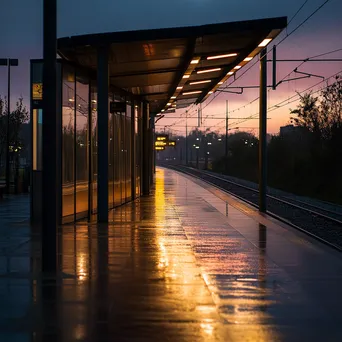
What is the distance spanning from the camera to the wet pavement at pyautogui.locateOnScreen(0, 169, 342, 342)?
24.1ft

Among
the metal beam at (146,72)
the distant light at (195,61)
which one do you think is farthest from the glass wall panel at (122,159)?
the distant light at (195,61)

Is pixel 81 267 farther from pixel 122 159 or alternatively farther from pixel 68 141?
pixel 122 159

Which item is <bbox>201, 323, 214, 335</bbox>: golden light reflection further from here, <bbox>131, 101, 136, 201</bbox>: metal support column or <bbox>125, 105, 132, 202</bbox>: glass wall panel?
<bbox>131, 101, 136, 201</bbox>: metal support column

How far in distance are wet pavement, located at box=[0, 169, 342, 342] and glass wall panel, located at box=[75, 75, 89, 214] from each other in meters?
2.81

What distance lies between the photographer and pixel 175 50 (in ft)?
57.0

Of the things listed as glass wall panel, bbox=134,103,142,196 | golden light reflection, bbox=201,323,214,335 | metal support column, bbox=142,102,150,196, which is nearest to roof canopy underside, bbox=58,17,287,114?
glass wall panel, bbox=134,103,142,196

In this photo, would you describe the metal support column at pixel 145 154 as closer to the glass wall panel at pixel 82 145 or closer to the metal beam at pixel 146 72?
the metal beam at pixel 146 72

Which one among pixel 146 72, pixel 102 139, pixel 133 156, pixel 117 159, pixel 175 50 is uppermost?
pixel 175 50

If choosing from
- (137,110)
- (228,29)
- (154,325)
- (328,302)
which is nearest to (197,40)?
(228,29)

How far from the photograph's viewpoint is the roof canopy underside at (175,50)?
→ 1556 centimetres

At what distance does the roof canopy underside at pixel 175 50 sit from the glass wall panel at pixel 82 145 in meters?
0.78

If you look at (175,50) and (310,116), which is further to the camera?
(310,116)

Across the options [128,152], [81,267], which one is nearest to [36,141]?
[81,267]

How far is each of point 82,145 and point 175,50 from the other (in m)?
4.49
